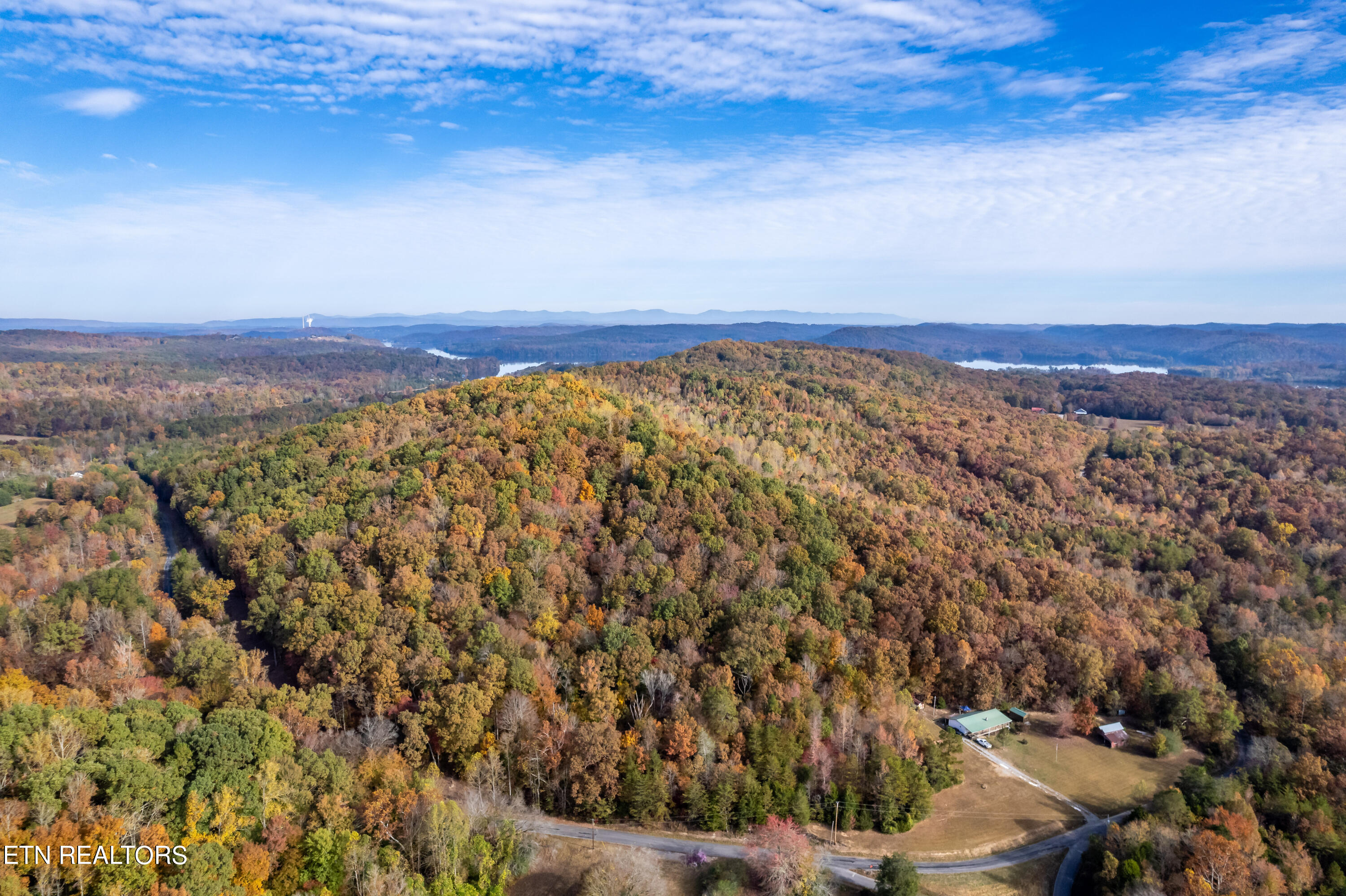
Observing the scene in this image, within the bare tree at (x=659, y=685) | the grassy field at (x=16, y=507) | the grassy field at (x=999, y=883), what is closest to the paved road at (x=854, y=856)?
the grassy field at (x=999, y=883)

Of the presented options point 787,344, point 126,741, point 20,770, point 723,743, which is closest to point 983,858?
point 723,743

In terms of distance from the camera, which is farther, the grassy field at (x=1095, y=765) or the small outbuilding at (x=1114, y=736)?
the small outbuilding at (x=1114, y=736)

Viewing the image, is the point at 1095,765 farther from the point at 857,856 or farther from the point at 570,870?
the point at 570,870

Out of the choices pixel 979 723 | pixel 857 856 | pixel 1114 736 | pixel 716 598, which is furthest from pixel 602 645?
pixel 1114 736

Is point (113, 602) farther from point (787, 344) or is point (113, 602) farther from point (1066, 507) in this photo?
point (787, 344)

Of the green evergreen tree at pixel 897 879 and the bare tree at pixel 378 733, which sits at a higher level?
the bare tree at pixel 378 733

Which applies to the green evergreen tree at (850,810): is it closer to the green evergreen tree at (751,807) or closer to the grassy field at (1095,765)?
the green evergreen tree at (751,807)
